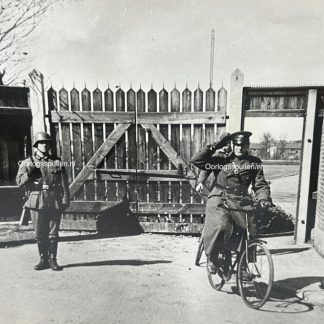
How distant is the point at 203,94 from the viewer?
4.61 meters

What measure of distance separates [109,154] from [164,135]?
103 centimetres

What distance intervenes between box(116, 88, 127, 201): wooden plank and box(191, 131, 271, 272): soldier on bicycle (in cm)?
198

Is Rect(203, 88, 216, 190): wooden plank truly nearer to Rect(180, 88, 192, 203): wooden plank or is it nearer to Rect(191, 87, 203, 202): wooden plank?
Rect(191, 87, 203, 202): wooden plank

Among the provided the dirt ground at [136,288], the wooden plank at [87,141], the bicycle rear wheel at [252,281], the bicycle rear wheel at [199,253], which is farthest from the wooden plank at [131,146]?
the bicycle rear wheel at [252,281]

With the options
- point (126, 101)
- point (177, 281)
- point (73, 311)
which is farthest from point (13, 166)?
point (177, 281)

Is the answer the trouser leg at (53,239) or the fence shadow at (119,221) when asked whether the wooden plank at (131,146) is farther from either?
the trouser leg at (53,239)

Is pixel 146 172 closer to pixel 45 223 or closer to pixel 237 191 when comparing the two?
pixel 45 223

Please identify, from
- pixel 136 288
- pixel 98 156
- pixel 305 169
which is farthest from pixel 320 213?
pixel 98 156

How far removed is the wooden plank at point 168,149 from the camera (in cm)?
479

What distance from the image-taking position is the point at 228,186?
329 cm

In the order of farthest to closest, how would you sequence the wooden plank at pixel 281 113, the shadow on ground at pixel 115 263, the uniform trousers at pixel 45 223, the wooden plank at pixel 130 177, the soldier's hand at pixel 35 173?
the wooden plank at pixel 130 177 < the wooden plank at pixel 281 113 < the shadow on ground at pixel 115 263 < the uniform trousers at pixel 45 223 < the soldier's hand at pixel 35 173

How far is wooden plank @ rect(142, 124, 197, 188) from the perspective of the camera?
4.79 m

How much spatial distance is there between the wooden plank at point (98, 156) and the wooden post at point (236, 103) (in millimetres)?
1728

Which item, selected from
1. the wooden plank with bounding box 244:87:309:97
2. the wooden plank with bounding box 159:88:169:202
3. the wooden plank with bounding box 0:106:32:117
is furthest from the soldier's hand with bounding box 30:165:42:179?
the wooden plank with bounding box 244:87:309:97
